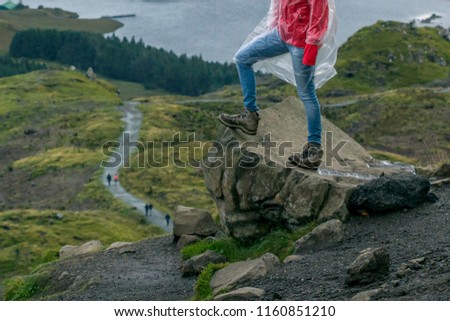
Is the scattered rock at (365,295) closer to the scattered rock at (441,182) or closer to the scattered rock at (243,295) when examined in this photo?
the scattered rock at (243,295)

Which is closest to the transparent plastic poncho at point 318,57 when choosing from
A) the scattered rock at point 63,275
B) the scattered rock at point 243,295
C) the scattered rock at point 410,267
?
the scattered rock at point 410,267

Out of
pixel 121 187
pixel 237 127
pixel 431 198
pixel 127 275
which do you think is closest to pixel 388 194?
pixel 431 198

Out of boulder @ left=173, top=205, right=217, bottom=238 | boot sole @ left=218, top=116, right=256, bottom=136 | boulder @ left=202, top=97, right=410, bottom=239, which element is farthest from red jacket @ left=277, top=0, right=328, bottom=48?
boulder @ left=173, top=205, right=217, bottom=238

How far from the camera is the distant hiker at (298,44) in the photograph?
1530cm

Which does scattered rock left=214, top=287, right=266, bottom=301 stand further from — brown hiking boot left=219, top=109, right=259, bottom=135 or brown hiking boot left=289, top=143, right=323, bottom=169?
brown hiking boot left=219, top=109, right=259, bottom=135

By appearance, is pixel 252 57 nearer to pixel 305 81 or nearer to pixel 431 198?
pixel 305 81

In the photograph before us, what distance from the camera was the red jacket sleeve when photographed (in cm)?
1520

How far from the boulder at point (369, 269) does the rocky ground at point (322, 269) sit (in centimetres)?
11

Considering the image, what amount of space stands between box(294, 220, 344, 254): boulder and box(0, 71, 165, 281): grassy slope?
918 cm

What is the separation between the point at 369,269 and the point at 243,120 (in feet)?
16.9

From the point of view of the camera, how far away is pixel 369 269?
1285 centimetres

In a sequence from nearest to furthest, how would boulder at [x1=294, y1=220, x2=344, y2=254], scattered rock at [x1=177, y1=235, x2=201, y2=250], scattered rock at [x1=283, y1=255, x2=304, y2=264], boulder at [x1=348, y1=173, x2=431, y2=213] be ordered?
scattered rock at [x1=283, y1=255, x2=304, y2=264] → boulder at [x1=294, y1=220, x2=344, y2=254] → boulder at [x1=348, y1=173, x2=431, y2=213] → scattered rock at [x1=177, y1=235, x2=201, y2=250]

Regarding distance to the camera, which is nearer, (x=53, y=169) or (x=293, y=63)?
(x=293, y=63)

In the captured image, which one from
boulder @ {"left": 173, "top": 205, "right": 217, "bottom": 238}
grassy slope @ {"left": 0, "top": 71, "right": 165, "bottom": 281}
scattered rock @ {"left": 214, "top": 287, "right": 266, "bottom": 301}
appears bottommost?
grassy slope @ {"left": 0, "top": 71, "right": 165, "bottom": 281}
